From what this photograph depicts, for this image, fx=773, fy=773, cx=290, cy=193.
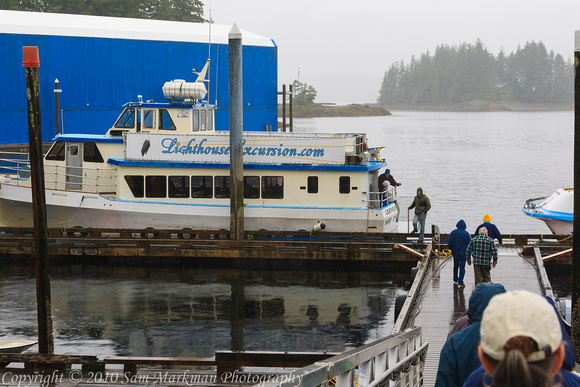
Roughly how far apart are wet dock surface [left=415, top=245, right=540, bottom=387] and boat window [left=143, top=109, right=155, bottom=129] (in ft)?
36.9

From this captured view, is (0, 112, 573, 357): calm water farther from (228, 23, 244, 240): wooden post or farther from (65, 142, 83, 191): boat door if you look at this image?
(65, 142, 83, 191): boat door

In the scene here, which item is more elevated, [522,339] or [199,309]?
[522,339]

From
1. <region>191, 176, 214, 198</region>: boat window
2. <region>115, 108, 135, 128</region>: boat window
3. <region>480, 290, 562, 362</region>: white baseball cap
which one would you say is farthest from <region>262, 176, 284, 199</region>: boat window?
<region>480, 290, 562, 362</region>: white baseball cap

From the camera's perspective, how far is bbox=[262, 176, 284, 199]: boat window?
24609 mm

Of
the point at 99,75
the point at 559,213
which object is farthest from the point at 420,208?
the point at 99,75

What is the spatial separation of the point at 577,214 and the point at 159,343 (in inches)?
366

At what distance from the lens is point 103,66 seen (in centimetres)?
4212

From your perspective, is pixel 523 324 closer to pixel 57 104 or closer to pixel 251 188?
pixel 251 188

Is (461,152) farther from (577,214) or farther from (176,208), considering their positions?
(577,214)

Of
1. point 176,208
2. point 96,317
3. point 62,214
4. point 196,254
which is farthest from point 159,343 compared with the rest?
point 62,214

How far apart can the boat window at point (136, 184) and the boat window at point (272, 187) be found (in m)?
4.00

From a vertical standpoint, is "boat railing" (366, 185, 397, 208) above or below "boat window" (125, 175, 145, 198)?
below

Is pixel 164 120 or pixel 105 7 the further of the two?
A: pixel 105 7

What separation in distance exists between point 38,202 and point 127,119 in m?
12.8
